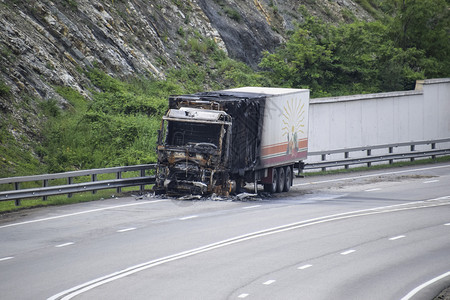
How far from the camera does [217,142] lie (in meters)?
24.7

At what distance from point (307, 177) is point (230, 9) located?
1930 cm

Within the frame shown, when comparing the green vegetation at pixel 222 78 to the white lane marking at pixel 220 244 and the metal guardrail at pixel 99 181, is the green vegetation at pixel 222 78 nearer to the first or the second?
the metal guardrail at pixel 99 181

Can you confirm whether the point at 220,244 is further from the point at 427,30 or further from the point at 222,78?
the point at 427,30

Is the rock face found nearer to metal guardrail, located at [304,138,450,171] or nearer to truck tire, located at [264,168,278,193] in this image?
truck tire, located at [264,168,278,193]

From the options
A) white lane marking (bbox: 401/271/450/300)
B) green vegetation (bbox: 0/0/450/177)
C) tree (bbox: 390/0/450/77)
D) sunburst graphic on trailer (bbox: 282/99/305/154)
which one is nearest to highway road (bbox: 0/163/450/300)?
white lane marking (bbox: 401/271/450/300)

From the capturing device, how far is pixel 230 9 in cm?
5000

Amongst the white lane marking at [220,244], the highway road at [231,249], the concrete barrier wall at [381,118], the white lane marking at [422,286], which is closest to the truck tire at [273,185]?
the highway road at [231,249]

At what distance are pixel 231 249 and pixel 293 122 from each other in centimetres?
1230

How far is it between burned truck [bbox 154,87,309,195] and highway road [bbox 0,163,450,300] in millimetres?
798

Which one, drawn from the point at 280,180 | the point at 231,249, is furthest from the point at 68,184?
the point at 231,249

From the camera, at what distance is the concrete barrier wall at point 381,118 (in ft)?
118

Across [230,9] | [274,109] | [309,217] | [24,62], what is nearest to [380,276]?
[309,217]

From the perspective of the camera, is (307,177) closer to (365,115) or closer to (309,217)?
(365,115)

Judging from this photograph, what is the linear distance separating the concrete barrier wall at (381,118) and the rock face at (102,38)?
31.5 ft
